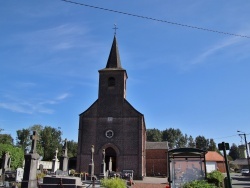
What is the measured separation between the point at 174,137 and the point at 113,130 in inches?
3152

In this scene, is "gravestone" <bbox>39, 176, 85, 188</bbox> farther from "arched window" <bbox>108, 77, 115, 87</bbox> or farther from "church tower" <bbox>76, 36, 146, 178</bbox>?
"arched window" <bbox>108, 77, 115, 87</bbox>

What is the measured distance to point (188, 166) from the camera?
14.6 m

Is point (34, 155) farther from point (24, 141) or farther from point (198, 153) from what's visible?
point (24, 141)

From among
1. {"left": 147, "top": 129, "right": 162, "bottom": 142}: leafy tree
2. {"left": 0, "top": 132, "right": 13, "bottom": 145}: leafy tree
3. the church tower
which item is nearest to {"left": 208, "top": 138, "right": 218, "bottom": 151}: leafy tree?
{"left": 147, "top": 129, "right": 162, "bottom": 142}: leafy tree

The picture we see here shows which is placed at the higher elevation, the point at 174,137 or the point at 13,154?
the point at 174,137

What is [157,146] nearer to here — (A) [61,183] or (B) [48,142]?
(A) [61,183]

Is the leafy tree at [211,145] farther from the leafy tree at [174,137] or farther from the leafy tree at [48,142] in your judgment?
the leafy tree at [48,142]

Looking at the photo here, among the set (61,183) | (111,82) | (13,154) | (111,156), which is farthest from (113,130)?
(61,183)

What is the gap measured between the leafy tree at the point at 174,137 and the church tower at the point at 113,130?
252 feet

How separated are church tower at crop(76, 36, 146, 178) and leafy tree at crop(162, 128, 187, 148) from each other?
7682 cm

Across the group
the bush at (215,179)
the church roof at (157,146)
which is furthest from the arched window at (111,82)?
the bush at (215,179)

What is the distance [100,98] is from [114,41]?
10.5 m

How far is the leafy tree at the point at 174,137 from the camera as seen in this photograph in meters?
108

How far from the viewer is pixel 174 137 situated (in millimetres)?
108938
